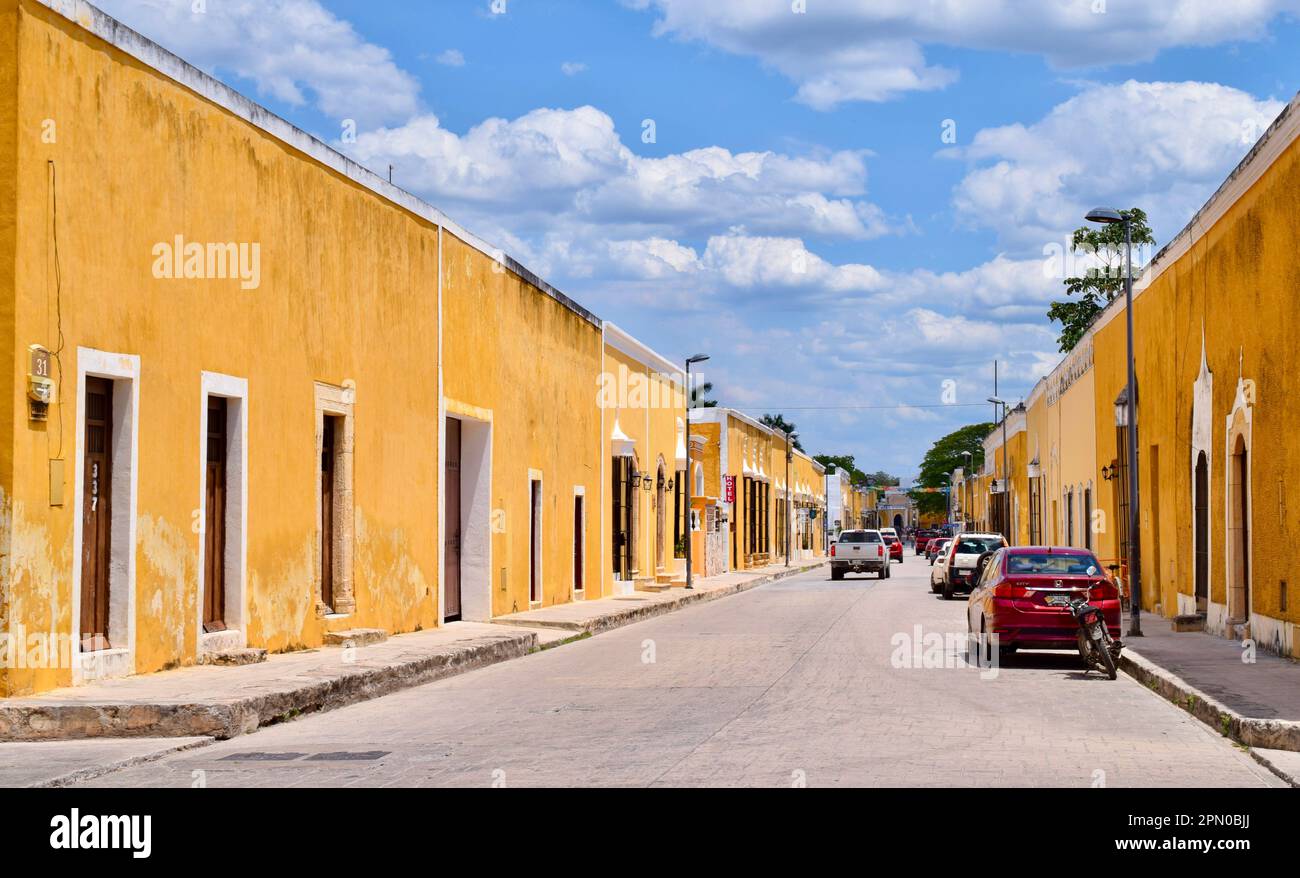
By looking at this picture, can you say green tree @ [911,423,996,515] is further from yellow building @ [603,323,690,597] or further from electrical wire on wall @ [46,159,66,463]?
electrical wire on wall @ [46,159,66,463]

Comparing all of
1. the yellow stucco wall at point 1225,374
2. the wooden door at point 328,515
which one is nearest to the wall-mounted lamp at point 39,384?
the wooden door at point 328,515

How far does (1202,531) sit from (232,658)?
16.1 metres

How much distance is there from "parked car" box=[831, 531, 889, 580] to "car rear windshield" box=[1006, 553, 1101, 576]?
1474 inches

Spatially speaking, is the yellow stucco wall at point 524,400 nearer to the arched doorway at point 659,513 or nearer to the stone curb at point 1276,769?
the arched doorway at point 659,513

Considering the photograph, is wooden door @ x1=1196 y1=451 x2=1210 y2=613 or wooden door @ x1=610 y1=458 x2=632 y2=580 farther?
wooden door @ x1=610 y1=458 x2=632 y2=580

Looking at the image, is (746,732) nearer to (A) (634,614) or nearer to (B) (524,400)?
(B) (524,400)

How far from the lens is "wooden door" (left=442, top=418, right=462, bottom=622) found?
27.6 m

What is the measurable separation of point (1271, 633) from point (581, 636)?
11.8 metres

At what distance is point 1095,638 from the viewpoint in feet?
61.8

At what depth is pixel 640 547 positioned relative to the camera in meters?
47.0

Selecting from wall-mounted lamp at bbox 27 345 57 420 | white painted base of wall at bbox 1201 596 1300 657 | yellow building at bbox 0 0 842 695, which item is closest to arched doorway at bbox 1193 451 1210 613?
white painted base of wall at bbox 1201 596 1300 657

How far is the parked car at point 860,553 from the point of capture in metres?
57.8

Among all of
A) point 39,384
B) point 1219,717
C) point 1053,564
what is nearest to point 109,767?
point 39,384
